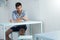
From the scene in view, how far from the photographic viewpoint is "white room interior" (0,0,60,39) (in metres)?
4.46

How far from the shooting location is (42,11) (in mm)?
4562

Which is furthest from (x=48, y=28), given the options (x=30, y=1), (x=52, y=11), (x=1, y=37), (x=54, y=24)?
(x=1, y=37)

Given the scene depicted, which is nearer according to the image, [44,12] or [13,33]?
[13,33]

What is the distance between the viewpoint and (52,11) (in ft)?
14.7

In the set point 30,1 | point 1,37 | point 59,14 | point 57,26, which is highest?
point 30,1

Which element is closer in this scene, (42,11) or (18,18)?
(18,18)

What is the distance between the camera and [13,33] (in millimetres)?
4160

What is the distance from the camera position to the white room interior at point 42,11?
4465 millimetres

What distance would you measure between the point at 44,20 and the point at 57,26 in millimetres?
387

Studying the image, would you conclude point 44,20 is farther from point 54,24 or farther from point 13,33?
point 13,33

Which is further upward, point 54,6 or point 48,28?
point 54,6

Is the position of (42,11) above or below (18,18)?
above

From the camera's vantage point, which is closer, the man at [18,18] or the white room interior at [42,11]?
the man at [18,18]

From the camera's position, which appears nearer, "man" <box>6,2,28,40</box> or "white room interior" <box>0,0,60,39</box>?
"man" <box>6,2,28,40</box>
